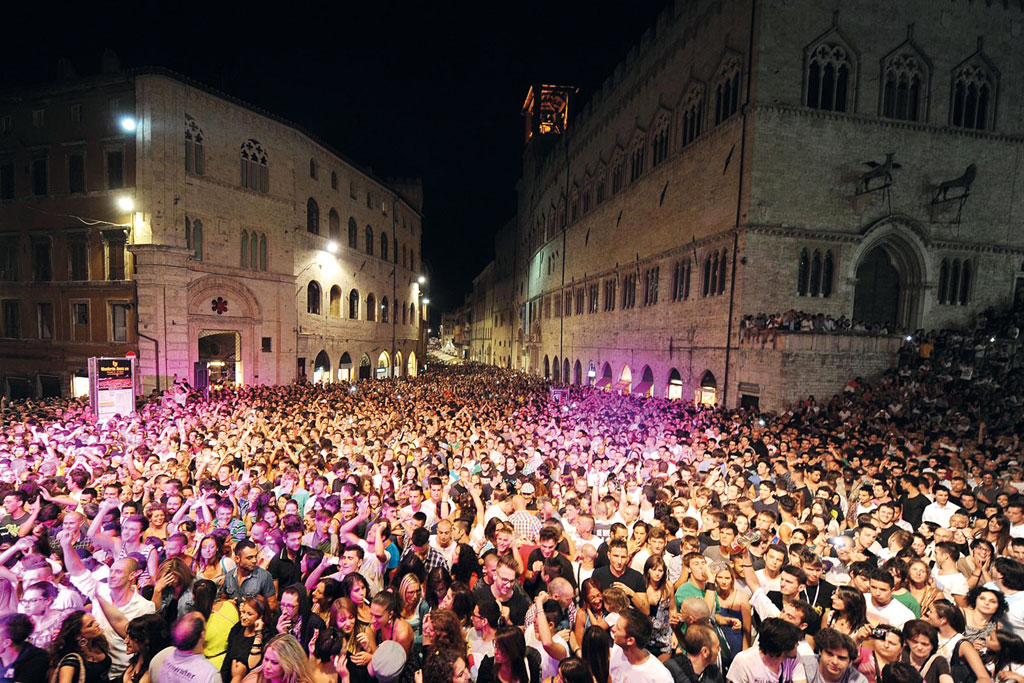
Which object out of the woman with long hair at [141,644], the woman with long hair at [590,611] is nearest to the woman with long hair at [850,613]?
the woman with long hair at [590,611]

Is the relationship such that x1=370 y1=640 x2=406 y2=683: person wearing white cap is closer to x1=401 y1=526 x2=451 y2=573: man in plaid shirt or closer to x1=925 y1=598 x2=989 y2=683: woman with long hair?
x1=401 y1=526 x2=451 y2=573: man in plaid shirt

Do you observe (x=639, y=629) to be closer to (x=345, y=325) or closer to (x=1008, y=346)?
(x=1008, y=346)

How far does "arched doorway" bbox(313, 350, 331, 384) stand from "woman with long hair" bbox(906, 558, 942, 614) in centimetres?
3186

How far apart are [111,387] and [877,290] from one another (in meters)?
29.8

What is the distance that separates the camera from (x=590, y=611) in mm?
4680

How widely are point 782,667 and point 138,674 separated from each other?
482 cm

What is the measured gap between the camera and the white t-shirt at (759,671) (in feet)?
11.8

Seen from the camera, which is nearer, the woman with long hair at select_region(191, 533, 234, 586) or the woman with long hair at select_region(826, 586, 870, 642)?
the woman with long hair at select_region(826, 586, 870, 642)

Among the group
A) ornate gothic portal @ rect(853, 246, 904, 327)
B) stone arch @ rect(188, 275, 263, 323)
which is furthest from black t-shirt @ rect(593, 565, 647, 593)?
stone arch @ rect(188, 275, 263, 323)

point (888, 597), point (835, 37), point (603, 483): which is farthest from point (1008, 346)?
point (888, 597)

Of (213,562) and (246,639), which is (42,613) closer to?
(213,562)

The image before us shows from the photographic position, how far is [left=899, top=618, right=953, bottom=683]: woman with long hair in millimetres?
3658

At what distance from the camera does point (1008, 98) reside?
2200 cm

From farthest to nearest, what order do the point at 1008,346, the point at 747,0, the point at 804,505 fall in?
1. the point at 747,0
2. the point at 1008,346
3. the point at 804,505
